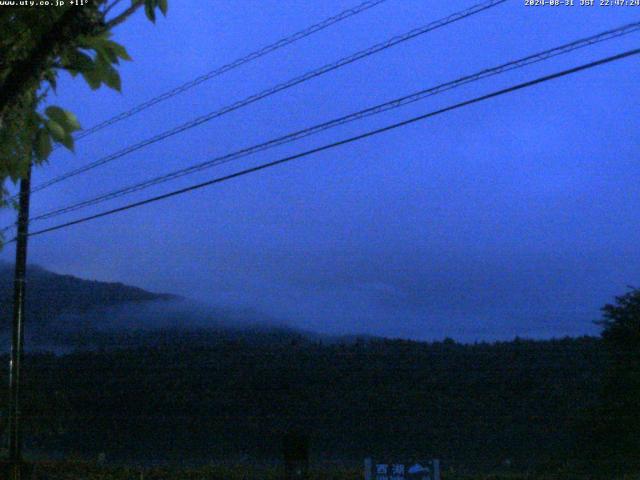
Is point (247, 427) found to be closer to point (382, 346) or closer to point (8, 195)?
point (382, 346)

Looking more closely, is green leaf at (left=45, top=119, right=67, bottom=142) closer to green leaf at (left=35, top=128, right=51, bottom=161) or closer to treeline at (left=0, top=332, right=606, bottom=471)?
green leaf at (left=35, top=128, right=51, bottom=161)

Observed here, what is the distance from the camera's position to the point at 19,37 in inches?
171

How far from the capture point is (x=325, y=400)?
26891mm

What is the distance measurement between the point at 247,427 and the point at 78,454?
505 cm

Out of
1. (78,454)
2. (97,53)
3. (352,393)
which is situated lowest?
(78,454)

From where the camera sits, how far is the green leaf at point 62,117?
13.3 ft

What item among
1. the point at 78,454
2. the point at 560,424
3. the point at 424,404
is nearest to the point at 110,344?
the point at 78,454

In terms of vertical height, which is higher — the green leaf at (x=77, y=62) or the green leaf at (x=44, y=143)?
the green leaf at (x=77, y=62)

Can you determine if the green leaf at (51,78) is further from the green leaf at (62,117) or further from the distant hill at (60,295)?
the distant hill at (60,295)

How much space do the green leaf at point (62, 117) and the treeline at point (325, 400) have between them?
1753cm

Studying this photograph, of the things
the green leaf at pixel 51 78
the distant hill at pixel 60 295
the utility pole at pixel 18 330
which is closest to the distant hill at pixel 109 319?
the distant hill at pixel 60 295

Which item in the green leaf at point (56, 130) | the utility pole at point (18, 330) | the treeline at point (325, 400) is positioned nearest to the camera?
the green leaf at point (56, 130)

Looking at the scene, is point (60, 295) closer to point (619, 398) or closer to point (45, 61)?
point (619, 398)

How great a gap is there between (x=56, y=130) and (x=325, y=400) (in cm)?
2357
